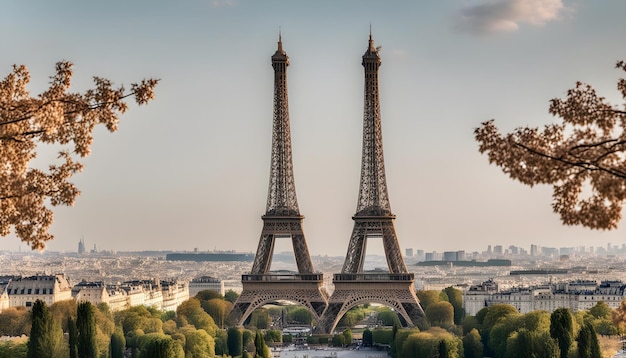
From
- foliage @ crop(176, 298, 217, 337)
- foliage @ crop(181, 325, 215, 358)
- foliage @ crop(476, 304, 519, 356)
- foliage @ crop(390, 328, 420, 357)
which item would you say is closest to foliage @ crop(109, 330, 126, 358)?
foliage @ crop(181, 325, 215, 358)

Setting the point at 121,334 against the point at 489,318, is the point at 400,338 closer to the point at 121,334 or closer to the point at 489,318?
the point at 489,318

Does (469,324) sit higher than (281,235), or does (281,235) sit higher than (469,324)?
(281,235)

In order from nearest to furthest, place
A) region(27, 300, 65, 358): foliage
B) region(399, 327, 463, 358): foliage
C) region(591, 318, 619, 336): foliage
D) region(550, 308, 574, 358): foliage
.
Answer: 1. region(27, 300, 65, 358): foliage
2. region(550, 308, 574, 358): foliage
3. region(399, 327, 463, 358): foliage
4. region(591, 318, 619, 336): foliage

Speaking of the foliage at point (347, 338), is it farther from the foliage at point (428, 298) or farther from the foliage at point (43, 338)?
the foliage at point (43, 338)

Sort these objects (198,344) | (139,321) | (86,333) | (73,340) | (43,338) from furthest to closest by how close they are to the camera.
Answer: (139,321) → (198,344) → (73,340) → (86,333) → (43,338)

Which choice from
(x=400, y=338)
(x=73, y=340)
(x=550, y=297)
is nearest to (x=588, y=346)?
(x=73, y=340)

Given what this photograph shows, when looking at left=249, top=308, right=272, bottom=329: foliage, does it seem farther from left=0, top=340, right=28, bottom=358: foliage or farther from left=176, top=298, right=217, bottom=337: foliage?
left=0, top=340, right=28, bottom=358: foliage
